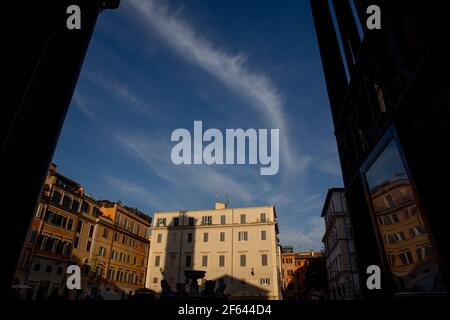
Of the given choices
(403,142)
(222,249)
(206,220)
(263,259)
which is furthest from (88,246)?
(403,142)

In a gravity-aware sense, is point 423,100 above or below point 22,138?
above

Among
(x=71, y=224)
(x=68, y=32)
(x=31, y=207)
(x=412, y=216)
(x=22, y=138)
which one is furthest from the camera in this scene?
(x=71, y=224)

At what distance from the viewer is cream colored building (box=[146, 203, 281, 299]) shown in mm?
39469

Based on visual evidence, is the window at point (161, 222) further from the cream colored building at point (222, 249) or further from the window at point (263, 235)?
the window at point (263, 235)

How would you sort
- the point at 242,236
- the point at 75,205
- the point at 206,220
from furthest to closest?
1. the point at 206,220
2. the point at 242,236
3. the point at 75,205

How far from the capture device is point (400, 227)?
3107mm

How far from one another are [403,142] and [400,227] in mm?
1027

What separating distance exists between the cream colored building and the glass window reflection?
126 feet

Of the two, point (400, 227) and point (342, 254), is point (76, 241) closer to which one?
point (342, 254)

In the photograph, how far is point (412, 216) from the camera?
2.75 m

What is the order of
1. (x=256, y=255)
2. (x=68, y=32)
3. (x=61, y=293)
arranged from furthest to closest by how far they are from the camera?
(x=256, y=255)
(x=61, y=293)
(x=68, y=32)

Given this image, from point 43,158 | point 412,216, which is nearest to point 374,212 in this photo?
point 412,216
